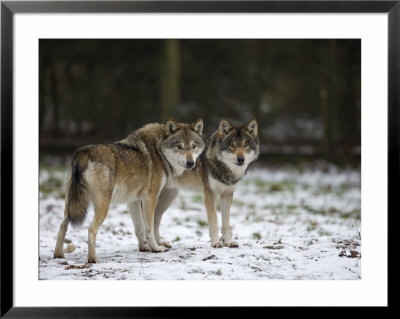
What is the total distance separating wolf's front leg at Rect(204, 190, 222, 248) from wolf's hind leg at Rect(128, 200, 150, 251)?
757 mm

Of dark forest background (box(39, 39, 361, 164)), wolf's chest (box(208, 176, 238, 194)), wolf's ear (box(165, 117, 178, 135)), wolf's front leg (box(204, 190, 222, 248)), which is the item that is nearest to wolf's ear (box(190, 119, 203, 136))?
wolf's ear (box(165, 117, 178, 135))

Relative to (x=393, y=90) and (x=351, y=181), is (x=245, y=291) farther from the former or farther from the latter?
(x=351, y=181)

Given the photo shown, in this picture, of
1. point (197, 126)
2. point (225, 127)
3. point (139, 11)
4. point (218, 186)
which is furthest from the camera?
point (218, 186)

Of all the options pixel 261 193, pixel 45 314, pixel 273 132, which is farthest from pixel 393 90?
pixel 273 132

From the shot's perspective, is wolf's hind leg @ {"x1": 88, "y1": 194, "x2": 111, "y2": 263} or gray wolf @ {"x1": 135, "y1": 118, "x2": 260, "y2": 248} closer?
wolf's hind leg @ {"x1": 88, "y1": 194, "x2": 111, "y2": 263}

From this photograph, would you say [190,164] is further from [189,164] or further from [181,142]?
[181,142]

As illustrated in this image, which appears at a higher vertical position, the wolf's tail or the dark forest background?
the dark forest background

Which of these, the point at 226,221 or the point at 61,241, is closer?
the point at 61,241

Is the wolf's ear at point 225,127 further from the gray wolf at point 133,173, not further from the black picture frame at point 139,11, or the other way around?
the black picture frame at point 139,11

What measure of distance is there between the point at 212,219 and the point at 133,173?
1.11m

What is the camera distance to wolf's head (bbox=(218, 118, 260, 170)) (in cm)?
501

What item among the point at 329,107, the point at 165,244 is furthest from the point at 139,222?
the point at 329,107

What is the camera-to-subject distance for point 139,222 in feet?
16.6

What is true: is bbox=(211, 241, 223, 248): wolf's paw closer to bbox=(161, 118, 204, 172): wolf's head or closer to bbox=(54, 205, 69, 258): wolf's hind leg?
bbox=(161, 118, 204, 172): wolf's head
